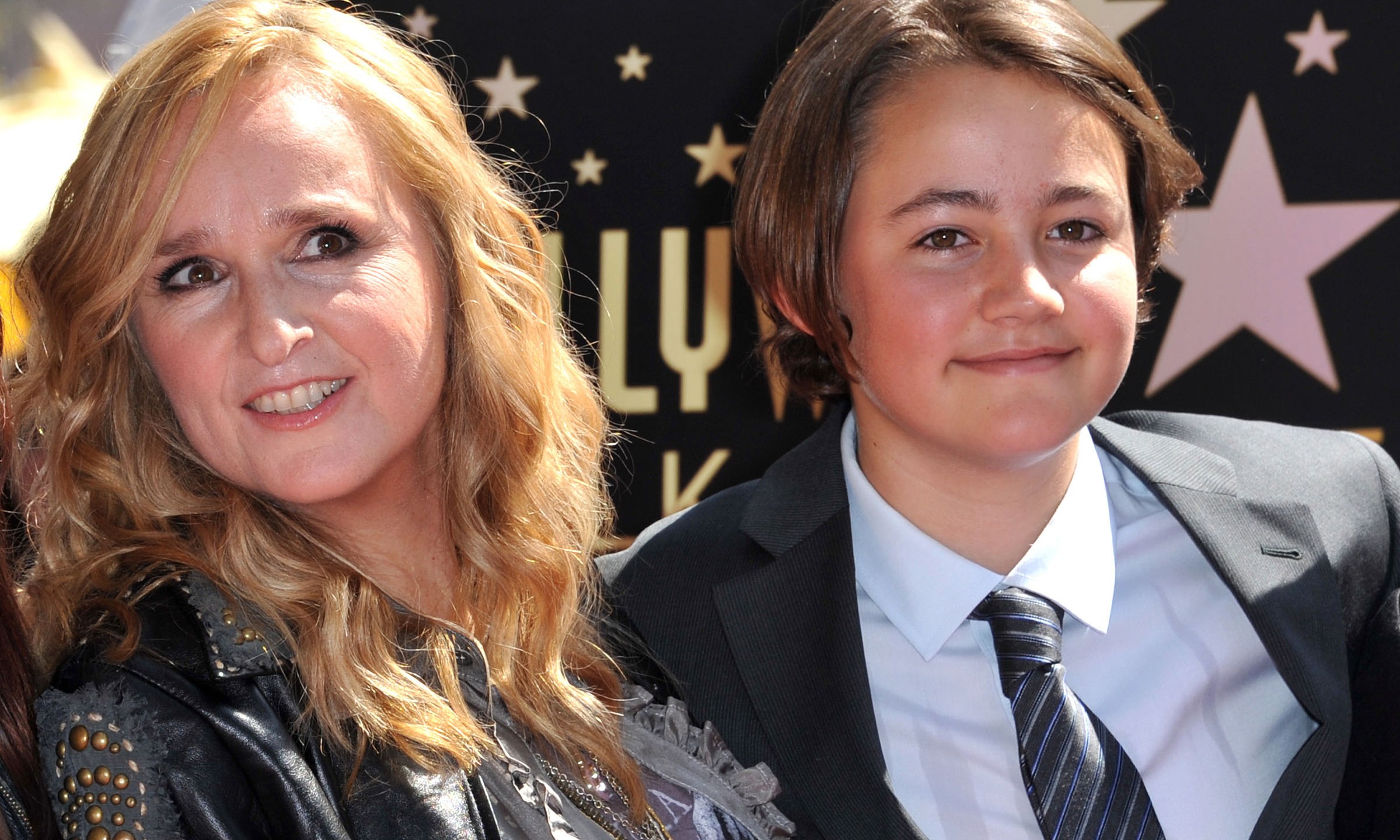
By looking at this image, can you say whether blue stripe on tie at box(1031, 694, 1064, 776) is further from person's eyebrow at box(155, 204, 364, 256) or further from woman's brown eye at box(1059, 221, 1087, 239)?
person's eyebrow at box(155, 204, 364, 256)

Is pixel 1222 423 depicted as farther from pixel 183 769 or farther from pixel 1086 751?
pixel 183 769

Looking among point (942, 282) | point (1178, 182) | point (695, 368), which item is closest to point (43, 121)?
point (695, 368)

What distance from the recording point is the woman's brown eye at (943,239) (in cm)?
187


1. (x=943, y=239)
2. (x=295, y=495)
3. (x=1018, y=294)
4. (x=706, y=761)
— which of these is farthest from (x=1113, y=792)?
(x=295, y=495)

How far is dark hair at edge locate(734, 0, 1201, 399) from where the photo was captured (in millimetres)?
1925

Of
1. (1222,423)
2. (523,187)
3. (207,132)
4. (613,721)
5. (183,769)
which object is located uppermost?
(207,132)

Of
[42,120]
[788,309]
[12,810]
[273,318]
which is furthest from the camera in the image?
[42,120]

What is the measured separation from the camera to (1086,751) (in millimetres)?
1774

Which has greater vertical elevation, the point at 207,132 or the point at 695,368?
the point at 207,132

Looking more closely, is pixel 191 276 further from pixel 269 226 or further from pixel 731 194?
pixel 731 194

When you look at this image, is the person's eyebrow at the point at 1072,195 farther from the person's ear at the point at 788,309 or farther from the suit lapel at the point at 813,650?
the suit lapel at the point at 813,650

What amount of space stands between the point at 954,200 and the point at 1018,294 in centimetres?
15

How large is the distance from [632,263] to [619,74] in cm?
38

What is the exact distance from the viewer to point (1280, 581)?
1.94 meters
